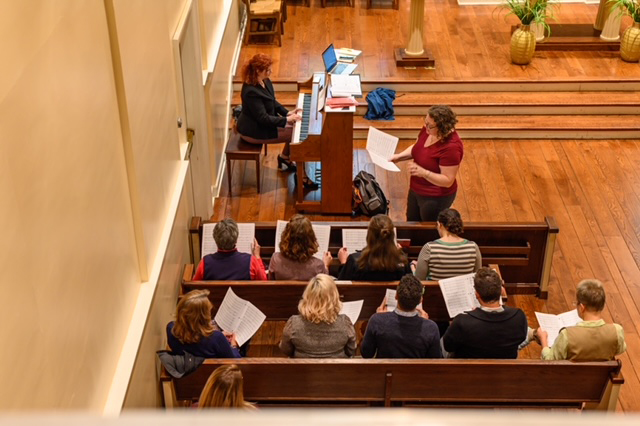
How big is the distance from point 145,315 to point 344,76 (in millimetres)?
3757

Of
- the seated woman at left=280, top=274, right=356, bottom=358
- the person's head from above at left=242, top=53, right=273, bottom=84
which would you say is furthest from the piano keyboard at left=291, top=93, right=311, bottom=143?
the seated woman at left=280, top=274, right=356, bottom=358

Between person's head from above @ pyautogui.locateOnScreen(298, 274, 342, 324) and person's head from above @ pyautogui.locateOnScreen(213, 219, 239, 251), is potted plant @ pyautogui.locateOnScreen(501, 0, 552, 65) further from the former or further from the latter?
person's head from above @ pyautogui.locateOnScreen(298, 274, 342, 324)

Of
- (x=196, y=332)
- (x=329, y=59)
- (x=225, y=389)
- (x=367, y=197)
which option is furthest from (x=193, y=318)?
(x=329, y=59)

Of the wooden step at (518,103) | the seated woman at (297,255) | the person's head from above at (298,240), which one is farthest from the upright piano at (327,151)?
the person's head from above at (298,240)

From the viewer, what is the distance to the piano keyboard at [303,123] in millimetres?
6773

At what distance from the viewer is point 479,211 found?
7004 millimetres

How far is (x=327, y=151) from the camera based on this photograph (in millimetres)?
6703

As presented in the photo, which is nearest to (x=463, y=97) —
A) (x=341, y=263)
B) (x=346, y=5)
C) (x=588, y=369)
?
(x=346, y=5)

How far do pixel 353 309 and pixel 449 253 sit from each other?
740 mm

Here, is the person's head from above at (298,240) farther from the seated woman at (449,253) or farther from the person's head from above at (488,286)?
the person's head from above at (488,286)

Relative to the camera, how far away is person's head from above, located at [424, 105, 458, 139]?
5.24m

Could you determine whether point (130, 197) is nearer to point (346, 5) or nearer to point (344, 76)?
point (344, 76)

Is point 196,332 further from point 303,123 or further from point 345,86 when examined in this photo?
point 345,86

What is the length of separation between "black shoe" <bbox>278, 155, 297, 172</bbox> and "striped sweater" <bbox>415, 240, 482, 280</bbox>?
2986mm
